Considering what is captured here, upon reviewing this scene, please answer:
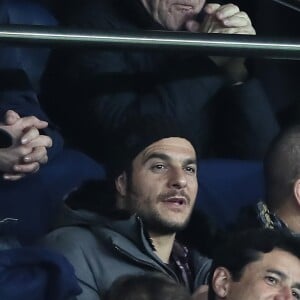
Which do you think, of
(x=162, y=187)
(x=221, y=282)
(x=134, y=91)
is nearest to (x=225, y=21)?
(x=134, y=91)

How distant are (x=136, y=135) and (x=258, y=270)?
0.24 meters

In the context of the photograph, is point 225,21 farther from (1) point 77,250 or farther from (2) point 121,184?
(1) point 77,250

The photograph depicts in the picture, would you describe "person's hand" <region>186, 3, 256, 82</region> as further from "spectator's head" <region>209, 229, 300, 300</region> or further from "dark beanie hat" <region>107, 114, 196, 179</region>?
"spectator's head" <region>209, 229, 300, 300</region>

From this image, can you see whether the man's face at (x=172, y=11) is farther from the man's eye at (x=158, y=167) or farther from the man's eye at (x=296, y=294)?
the man's eye at (x=296, y=294)

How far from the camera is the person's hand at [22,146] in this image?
157 centimetres

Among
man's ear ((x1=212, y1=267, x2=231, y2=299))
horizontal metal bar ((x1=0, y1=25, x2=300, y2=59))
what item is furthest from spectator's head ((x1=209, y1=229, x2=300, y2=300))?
horizontal metal bar ((x1=0, y1=25, x2=300, y2=59))

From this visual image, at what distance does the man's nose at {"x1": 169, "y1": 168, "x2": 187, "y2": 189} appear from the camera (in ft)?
5.31

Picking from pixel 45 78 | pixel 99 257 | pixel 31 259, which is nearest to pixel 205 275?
pixel 99 257

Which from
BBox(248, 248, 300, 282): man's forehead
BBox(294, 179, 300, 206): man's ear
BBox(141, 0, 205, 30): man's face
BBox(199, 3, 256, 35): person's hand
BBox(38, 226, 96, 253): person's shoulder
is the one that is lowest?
BBox(38, 226, 96, 253): person's shoulder

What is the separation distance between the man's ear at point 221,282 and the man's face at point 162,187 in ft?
0.27

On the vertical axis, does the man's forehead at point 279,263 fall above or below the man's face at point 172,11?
below

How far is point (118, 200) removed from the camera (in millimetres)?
1614

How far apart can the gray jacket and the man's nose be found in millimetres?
70

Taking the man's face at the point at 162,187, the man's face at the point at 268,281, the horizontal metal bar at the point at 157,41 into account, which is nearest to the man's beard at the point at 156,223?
the man's face at the point at 162,187
